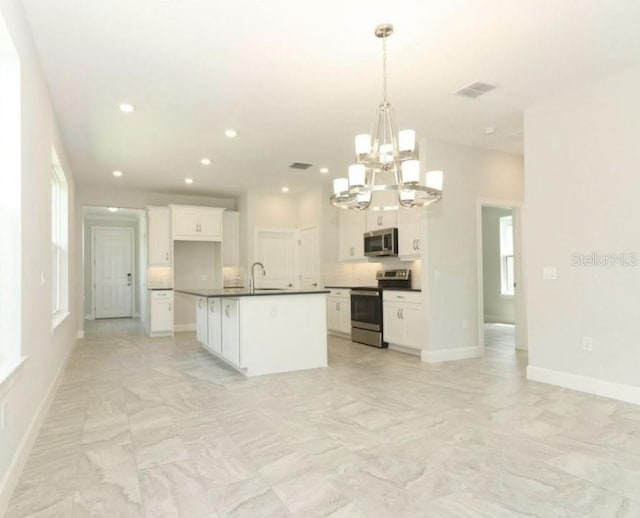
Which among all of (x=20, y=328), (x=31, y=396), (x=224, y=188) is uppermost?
(x=224, y=188)

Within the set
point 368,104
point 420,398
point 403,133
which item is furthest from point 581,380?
point 368,104

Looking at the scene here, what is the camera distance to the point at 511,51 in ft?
10.5

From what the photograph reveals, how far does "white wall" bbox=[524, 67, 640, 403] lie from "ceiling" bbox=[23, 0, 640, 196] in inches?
12.1

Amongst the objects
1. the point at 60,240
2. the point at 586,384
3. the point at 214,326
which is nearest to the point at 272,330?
the point at 214,326

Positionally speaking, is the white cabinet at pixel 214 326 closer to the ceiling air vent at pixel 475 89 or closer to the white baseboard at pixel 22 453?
the white baseboard at pixel 22 453

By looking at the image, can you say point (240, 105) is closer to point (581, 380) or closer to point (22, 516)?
point (22, 516)

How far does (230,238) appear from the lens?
8.75 meters

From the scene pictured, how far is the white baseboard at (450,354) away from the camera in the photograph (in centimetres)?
522

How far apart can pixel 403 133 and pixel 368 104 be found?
4.45ft

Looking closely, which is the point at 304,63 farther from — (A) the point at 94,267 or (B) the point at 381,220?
(A) the point at 94,267

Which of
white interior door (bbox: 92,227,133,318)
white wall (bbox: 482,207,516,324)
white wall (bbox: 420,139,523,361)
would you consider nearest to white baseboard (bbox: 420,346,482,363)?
white wall (bbox: 420,139,523,361)

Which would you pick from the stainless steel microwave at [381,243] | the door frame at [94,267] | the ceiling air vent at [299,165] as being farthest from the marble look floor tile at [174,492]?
the door frame at [94,267]

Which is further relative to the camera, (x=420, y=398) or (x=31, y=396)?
(x=420, y=398)

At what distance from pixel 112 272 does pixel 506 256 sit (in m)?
9.74
